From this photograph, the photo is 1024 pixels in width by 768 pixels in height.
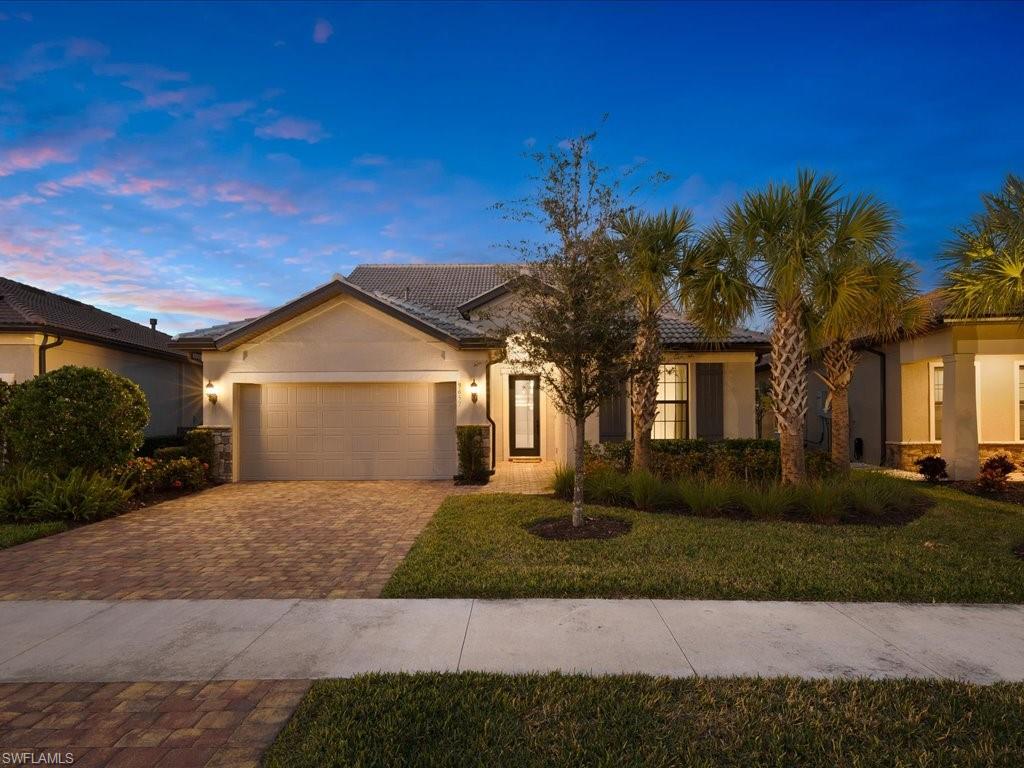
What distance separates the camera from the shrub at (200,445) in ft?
38.8

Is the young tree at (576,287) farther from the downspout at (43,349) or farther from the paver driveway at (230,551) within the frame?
the downspout at (43,349)

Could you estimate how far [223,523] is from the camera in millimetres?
8203

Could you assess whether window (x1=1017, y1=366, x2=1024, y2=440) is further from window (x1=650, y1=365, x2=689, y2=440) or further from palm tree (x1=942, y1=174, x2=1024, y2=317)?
window (x1=650, y1=365, x2=689, y2=440)

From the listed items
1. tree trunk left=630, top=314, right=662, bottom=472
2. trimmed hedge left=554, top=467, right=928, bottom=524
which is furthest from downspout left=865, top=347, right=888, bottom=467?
tree trunk left=630, top=314, right=662, bottom=472

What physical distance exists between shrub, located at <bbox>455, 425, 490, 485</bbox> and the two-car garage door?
71 cm

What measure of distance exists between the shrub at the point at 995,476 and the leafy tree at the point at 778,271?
14.2 feet

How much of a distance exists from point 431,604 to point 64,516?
7.14m

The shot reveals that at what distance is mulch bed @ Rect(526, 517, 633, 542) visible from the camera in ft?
23.0

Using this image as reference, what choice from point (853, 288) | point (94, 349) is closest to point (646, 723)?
point (853, 288)

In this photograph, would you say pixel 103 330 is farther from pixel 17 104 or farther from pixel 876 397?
pixel 876 397

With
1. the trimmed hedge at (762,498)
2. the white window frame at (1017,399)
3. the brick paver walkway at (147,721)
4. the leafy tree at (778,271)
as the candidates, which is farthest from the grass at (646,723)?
the white window frame at (1017,399)

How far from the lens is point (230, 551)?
6.64 metres

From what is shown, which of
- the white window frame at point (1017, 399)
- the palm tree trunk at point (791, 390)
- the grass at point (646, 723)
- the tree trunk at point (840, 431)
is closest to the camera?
the grass at point (646, 723)

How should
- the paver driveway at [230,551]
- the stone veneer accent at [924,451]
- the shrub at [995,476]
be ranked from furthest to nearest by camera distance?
the stone veneer accent at [924,451] < the shrub at [995,476] < the paver driveway at [230,551]
